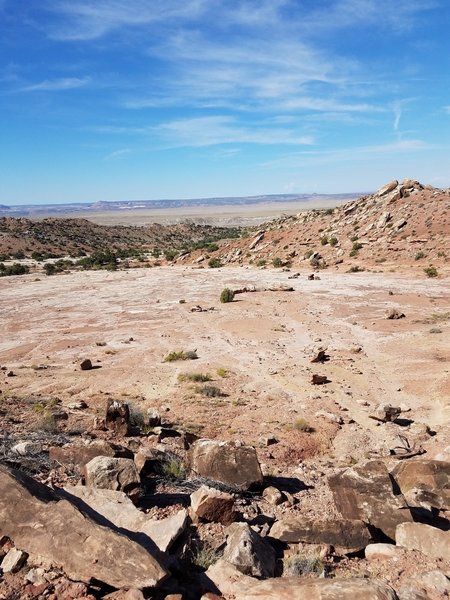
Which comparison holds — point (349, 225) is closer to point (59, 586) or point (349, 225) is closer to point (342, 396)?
point (342, 396)

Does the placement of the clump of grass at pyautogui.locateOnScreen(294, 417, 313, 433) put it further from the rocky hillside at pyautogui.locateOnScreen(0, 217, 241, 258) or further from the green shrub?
the rocky hillside at pyautogui.locateOnScreen(0, 217, 241, 258)

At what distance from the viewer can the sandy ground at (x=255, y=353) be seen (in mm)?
13820

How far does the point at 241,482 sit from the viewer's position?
8531 millimetres

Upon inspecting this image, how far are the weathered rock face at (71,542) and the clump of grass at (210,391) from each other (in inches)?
398

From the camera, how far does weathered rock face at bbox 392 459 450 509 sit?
8.41 meters


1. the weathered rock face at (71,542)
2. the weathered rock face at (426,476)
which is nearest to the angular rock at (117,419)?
the weathered rock face at (71,542)

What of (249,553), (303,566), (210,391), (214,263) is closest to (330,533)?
(303,566)

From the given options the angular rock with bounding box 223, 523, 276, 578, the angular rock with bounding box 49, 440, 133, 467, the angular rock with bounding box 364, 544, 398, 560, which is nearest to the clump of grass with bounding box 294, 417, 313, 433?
the angular rock with bounding box 49, 440, 133, 467

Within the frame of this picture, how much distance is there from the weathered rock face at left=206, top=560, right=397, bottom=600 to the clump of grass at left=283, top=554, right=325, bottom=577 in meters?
0.81

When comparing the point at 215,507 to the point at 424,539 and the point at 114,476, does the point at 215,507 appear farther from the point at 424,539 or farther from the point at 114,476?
the point at 424,539

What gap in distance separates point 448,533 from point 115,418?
775cm

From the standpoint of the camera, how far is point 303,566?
5.72 metres

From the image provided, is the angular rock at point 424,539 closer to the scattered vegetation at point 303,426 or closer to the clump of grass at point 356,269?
the scattered vegetation at point 303,426

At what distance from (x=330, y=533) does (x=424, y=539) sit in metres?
1.22
